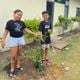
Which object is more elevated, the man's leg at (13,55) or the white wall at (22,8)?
the white wall at (22,8)

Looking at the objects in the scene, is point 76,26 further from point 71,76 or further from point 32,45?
point 71,76

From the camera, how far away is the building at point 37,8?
848 cm

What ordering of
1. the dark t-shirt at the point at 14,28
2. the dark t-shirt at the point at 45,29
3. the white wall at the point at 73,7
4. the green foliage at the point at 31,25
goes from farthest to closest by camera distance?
the white wall at the point at 73,7 → the green foliage at the point at 31,25 → the dark t-shirt at the point at 45,29 → the dark t-shirt at the point at 14,28

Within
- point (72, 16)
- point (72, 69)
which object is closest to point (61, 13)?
point (72, 16)

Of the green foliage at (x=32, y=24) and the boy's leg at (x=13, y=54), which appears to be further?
the green foliage at (x=32, y=24)

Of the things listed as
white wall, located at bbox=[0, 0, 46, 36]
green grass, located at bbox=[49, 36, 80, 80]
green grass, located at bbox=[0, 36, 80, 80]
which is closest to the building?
white wall, located at bbox=[0, 0, 46, 36]

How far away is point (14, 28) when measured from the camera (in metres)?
6.21

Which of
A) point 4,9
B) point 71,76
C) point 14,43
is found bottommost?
point 71,76

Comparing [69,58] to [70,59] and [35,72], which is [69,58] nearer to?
[70,59]

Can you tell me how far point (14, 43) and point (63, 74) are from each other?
6.05 feet

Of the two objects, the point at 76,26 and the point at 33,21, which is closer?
the point at 33,21

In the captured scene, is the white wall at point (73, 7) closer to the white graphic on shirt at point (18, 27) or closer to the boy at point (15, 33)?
the boy at point (15, 33)

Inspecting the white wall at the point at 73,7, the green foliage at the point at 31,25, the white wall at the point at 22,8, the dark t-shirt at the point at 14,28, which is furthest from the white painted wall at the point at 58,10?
the dark t-shirt at the point at 14,28

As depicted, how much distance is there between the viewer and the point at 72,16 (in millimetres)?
15555
